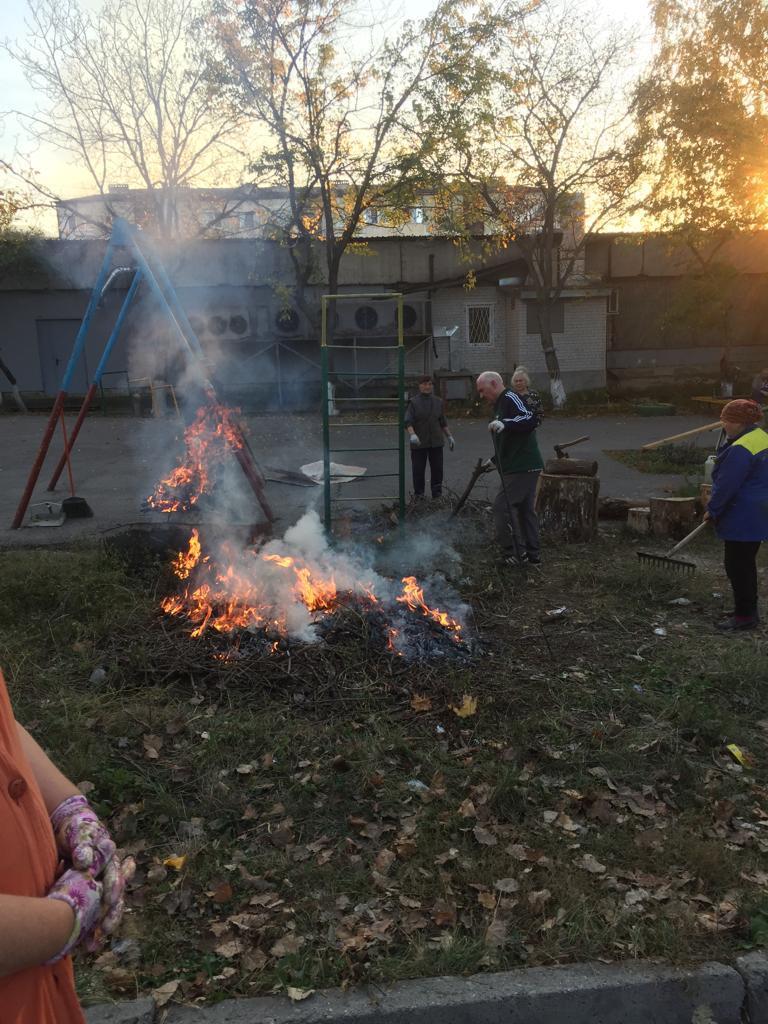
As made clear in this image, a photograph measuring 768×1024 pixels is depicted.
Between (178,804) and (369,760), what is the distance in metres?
1.03

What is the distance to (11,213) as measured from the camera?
71.7 ft

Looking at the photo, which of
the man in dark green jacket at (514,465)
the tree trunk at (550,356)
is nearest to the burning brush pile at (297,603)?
the man in dark green jacket at (514,465)

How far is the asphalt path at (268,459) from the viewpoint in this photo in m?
10.0

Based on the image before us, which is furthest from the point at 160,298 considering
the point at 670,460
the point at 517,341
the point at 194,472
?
the point at 517,341

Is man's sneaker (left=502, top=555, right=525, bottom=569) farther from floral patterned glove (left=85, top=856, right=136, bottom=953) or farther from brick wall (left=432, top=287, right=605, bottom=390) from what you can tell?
brick wall (left=432, top=287, right=605, bottom=390)

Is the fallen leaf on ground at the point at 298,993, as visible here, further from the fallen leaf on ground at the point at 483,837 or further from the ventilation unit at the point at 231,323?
the ventilation unit at the point at 231,323

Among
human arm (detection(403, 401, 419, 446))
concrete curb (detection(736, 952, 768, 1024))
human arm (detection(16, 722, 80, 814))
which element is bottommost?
concrete curb (detection(736, 952, 768, 1024))

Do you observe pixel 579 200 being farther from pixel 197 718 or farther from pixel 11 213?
pixel 197 718

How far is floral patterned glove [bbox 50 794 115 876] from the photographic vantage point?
1.56m

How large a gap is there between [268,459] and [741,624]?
9786 millimetres

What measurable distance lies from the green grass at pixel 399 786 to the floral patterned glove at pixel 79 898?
142 cm

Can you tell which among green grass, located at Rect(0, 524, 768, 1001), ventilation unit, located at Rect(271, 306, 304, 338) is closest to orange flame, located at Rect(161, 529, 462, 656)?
green grass, located at Rect(0, 524, 768, 1001)

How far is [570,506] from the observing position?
862 cm

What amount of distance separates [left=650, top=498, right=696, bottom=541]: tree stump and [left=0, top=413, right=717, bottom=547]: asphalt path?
37.1 inches
